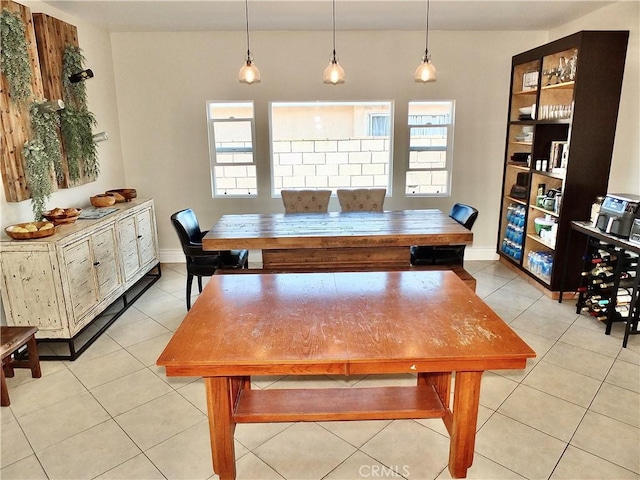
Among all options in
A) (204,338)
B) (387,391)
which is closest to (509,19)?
(387,391)

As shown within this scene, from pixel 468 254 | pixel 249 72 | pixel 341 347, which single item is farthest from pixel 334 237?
pixel 468 254

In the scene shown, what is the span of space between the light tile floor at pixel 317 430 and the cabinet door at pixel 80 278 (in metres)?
0.36

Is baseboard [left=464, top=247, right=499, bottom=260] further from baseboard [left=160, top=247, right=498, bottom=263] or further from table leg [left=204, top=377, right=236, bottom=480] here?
table leg [left=204, top=377, right=236, bottom=480]

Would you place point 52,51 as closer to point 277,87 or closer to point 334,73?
point 277,87

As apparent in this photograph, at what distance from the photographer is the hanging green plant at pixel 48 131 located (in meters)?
3.31

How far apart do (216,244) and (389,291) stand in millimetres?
1586

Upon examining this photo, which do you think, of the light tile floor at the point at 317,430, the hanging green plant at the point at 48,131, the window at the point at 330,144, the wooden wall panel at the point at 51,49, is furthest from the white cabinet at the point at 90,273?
the window at the point at 330,144

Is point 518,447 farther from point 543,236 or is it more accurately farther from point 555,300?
point 543,236

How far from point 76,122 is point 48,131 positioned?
1.31 ft

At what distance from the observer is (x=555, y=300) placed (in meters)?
4.16

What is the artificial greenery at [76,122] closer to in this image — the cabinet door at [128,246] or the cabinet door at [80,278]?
the cabinet door at [128,246]

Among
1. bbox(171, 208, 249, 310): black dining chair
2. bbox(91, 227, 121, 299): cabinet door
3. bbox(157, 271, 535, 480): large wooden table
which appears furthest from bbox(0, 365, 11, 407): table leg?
bbox(171, 208, 249, 310): black dining chair

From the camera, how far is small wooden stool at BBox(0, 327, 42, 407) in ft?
8.67

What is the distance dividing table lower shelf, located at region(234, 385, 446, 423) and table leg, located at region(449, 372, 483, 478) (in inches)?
6.6
